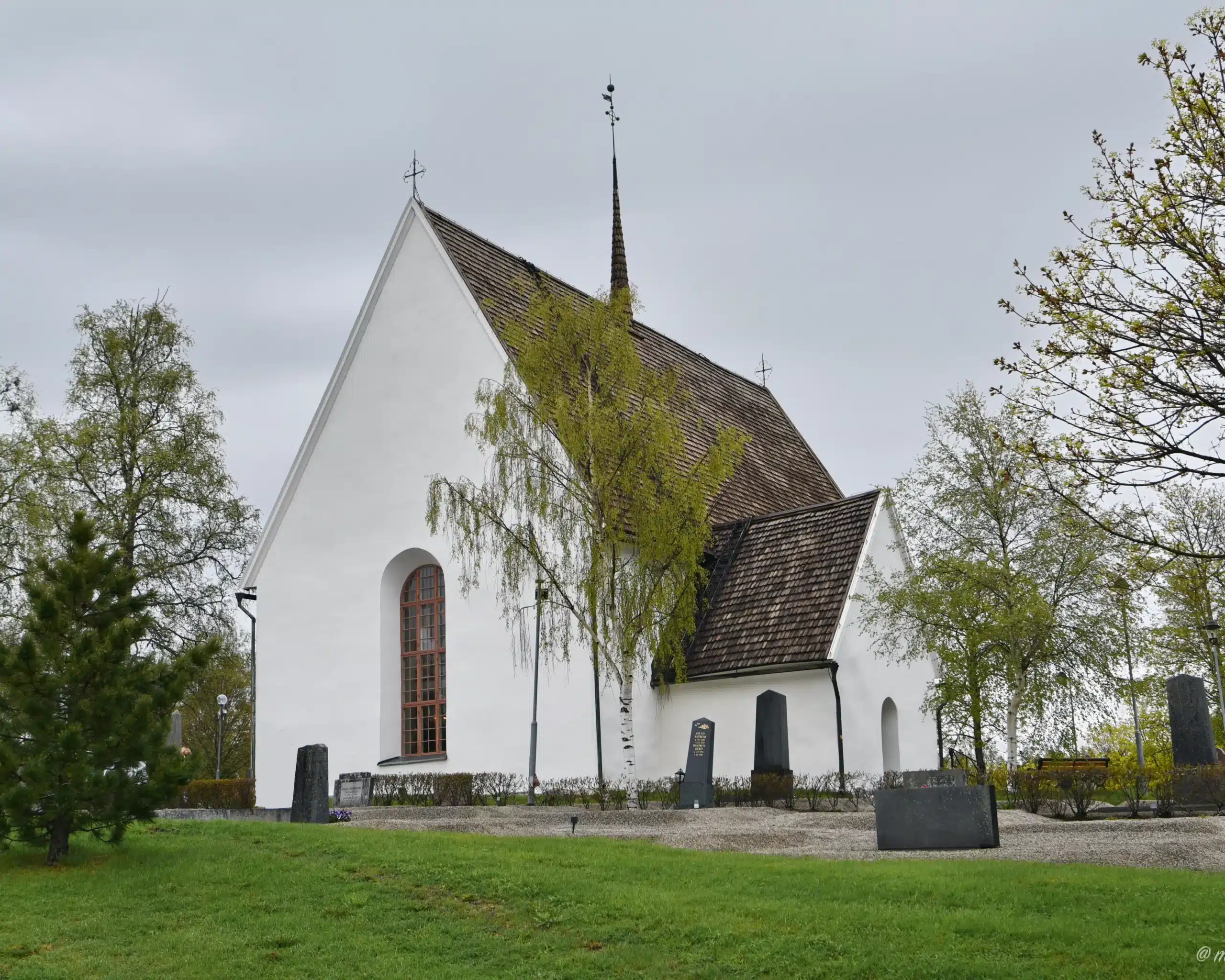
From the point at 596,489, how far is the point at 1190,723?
1122cm

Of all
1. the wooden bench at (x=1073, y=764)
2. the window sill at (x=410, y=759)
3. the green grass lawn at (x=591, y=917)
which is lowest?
the green grass lawn at (x=591, y=917)

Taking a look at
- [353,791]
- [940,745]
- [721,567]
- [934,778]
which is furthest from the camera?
[940,745]

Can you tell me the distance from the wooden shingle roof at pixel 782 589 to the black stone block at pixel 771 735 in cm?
127

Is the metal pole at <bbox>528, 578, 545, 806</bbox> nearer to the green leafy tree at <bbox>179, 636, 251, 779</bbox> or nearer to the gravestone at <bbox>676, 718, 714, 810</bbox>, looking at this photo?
the gravestone at <bbox>676, 718, 714, 810</bbox>

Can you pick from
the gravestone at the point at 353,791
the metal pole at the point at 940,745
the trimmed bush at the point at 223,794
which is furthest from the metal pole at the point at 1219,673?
the trimmed bush at the point at 223,794

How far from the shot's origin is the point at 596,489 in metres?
18.7

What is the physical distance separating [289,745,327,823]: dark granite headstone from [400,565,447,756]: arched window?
620cm

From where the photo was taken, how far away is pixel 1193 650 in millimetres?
34750

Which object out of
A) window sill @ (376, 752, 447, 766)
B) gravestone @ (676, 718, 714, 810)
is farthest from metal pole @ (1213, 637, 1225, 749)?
window sill @ (376, 752, 447, 766)

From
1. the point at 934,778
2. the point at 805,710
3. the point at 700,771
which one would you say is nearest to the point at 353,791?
the point at 700,771

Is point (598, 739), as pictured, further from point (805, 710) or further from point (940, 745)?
point (940, 745)

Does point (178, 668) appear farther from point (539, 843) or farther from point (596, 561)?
point (596, 561)

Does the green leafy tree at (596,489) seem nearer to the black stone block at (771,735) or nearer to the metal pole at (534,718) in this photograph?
the metal pole at (534,718)

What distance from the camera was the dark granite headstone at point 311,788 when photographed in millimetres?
16984
